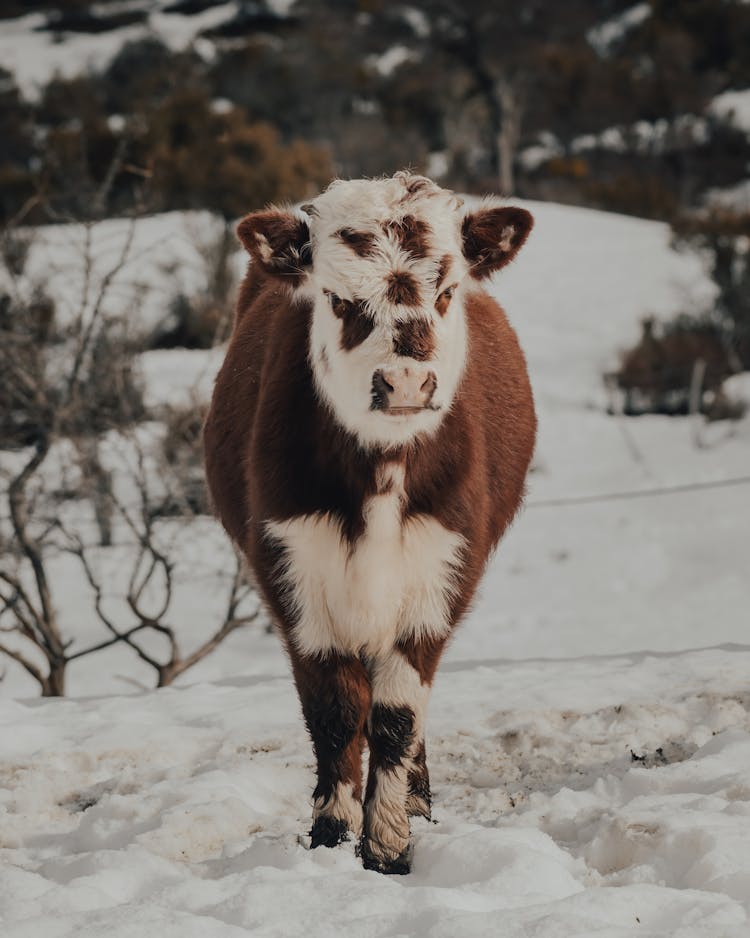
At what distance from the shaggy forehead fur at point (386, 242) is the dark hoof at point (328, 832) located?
1.50m

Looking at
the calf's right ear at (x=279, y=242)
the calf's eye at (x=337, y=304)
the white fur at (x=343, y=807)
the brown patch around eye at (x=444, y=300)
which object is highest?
the calf's right ear at (x=279, y=242)

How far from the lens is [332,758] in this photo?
11.5 ft

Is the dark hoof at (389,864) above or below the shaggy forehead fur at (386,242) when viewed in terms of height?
below

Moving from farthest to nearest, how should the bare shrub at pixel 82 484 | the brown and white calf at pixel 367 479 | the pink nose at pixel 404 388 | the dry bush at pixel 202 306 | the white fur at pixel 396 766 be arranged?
the dry bush at pixel 202 306, the bare shrub at pixel 82 484, the white fur at pixel 396 766, the brown and white calf at pixel 367 479, the pink nose at pixel 404 388

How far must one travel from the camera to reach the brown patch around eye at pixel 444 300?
3.19 meters

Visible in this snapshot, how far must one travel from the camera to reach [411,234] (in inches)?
124

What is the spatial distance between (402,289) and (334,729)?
131 centimetres

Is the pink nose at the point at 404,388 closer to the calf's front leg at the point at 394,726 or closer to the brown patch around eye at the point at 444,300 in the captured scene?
the brown patch around eye at the point at 444,300

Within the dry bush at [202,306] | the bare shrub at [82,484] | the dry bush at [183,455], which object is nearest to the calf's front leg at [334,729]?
the bare shrub at [82,484]

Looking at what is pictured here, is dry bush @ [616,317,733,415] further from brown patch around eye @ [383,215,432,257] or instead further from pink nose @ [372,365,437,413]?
pink nose @ [372,365,437,413]

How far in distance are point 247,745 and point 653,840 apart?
1832mm

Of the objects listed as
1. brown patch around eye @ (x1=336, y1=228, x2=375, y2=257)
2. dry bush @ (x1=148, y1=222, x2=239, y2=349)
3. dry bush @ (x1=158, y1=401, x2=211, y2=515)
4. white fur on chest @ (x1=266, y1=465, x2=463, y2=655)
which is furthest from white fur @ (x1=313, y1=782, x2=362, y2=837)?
dry bush @ (x1=148, y1=222, x2=239, y2=349)

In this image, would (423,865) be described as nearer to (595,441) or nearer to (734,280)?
(595,441)

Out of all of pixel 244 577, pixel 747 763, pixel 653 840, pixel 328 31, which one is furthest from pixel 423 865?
pixel 328 31
